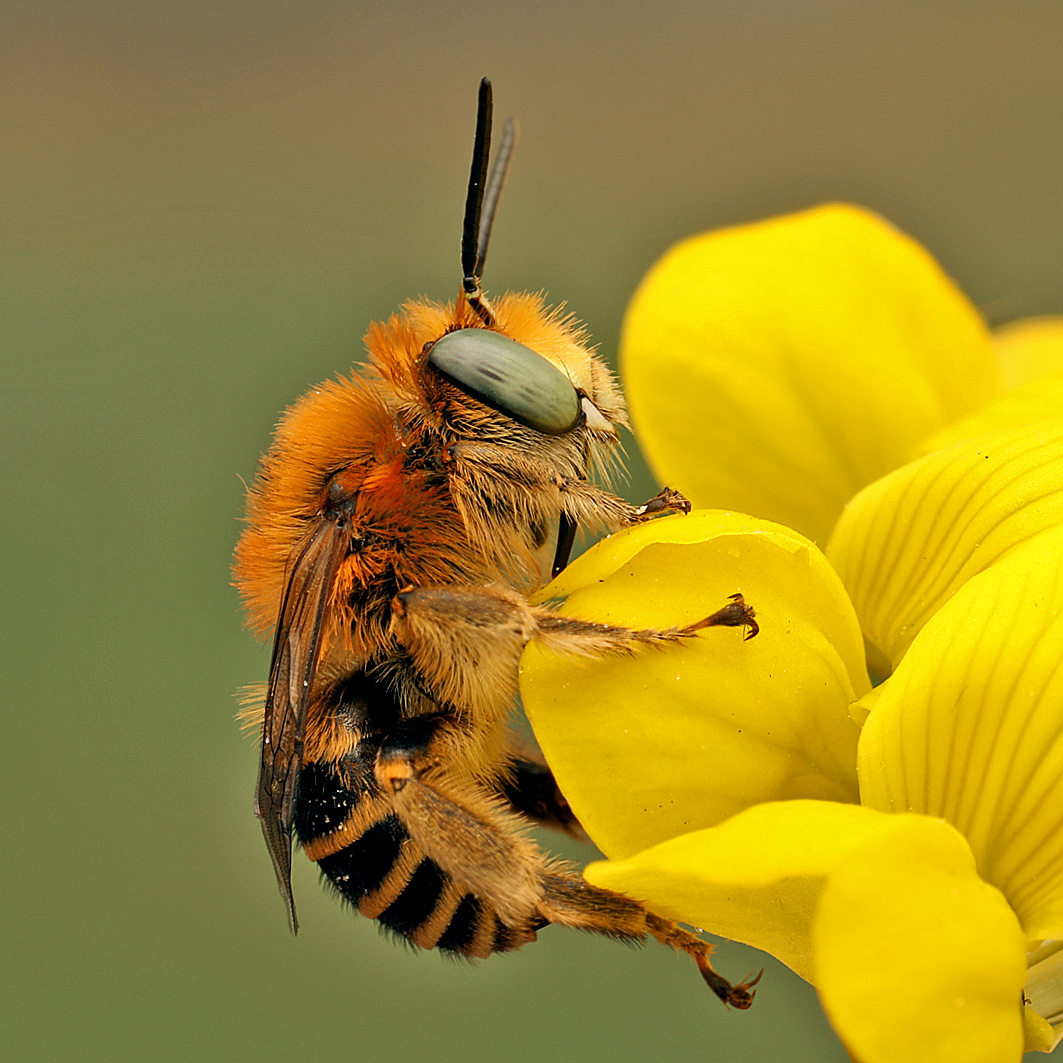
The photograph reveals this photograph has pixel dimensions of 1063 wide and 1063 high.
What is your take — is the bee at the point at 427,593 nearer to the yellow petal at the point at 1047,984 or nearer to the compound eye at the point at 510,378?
the compound eye at the point at 510,378

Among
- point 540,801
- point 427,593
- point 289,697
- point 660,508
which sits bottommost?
point 540,801

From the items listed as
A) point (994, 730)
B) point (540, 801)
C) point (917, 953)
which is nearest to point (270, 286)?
point (540, 801)

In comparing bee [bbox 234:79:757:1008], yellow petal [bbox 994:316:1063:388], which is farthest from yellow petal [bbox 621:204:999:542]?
bee [bbox 234:79:757:1008]

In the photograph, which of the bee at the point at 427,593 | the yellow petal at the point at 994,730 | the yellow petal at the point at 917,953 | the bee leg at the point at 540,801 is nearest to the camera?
the yellow petal at the point at 917,953

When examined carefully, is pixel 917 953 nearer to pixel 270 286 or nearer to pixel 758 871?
pixel 758 871

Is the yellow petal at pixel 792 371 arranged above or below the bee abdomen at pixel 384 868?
above

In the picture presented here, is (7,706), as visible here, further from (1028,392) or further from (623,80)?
(623,80)

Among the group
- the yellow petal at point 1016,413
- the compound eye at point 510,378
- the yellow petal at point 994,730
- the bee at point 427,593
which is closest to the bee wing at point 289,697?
the bee at point 427,593
